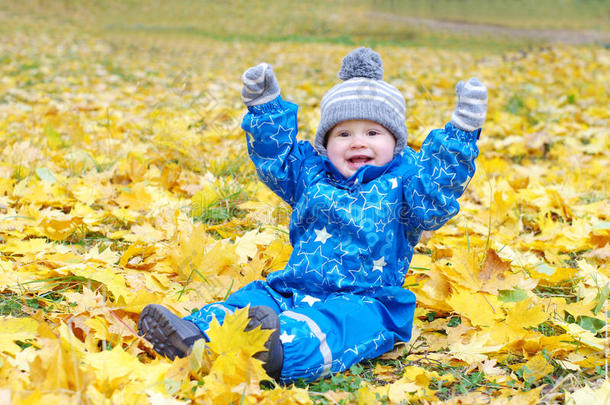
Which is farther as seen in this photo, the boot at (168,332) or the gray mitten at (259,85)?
the gray mitten at (259,85)

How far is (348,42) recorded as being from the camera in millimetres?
12867

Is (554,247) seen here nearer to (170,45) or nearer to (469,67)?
(469,67)

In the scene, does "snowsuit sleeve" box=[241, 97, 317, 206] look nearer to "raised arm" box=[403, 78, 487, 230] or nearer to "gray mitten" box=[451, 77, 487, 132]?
"raised arm" box=[403, 78, 487, 230]

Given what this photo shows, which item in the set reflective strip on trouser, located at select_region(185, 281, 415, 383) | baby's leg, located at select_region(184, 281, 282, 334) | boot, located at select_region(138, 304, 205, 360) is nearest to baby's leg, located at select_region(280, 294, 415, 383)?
reflective strip on trouser, located at select_region(185, 281, 415, 383)

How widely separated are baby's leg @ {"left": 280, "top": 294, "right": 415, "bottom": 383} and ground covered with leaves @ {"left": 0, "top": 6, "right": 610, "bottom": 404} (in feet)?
0.15

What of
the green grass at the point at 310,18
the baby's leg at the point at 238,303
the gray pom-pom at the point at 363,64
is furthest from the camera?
the green grass at the point at 310,18

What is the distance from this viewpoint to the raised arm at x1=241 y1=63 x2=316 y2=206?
197 centimetres

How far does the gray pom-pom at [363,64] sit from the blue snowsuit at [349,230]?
0.25m

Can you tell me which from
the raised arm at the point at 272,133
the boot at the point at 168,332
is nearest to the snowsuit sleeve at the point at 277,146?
the raised arm at the point at 272,133

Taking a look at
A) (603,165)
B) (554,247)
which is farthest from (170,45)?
(554,247)

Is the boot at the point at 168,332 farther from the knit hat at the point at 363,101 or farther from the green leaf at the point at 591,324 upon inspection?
the green leaf at the point at 591,324

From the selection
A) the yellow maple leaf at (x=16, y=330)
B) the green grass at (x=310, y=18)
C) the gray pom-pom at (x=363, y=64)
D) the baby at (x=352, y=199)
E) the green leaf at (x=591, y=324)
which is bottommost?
the yellow maple leaf at (x=16, y=330)

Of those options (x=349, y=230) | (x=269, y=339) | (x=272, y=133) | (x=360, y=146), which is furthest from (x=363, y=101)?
(x=269, y=339)

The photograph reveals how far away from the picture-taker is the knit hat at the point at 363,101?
6.47 ft
